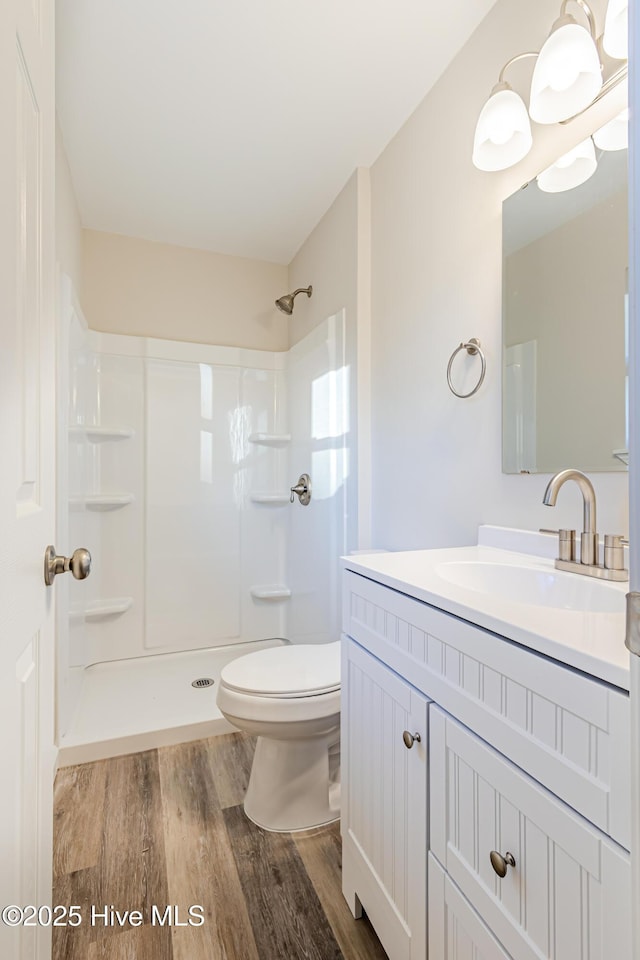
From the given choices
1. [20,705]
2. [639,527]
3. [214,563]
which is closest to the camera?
[639,527]

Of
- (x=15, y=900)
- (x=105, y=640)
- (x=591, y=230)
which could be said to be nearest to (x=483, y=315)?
(x=591, y=230)

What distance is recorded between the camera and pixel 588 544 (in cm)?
96

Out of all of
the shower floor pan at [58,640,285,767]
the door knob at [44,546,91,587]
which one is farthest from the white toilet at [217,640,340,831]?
the door knob at [44,546,91,587]

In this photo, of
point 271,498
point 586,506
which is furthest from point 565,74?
point 271,498

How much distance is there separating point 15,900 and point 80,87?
216cm

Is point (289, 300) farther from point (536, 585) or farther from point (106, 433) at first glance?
point (536, 585)

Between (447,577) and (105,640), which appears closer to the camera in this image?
(447,577)

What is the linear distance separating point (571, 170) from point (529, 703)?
1.14 m

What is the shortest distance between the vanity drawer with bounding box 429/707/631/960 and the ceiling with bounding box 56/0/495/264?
72.0 inches

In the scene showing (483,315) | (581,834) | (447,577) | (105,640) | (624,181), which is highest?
(624,181)

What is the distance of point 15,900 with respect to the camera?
62cm

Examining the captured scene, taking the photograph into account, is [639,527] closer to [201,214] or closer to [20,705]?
[20,705]

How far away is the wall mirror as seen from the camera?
0.98 m

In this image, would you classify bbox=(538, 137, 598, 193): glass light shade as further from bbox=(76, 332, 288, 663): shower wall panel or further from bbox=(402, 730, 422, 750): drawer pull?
bbox=(76, 332, 288, 663): shower wall panel
